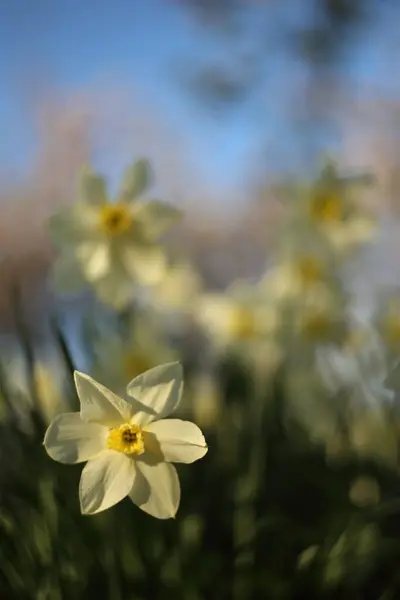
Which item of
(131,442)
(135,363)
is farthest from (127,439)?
(135,363)

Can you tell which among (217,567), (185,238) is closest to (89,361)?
(217,567)

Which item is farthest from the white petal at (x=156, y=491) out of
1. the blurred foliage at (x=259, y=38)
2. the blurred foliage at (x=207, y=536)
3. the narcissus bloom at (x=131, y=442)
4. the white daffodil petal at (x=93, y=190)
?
the blurred foliage at (x=259, y=38)

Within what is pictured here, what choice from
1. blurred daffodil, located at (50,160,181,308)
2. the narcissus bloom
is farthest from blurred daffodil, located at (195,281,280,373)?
the narcissus bloom

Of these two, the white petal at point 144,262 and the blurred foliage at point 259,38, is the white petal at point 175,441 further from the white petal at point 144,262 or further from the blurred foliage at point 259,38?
the blurred foliage at point 259,38

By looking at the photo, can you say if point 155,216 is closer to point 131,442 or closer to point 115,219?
point 115,219

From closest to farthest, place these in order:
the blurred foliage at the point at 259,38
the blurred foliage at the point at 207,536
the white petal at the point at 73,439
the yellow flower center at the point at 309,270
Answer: the white petal at the point at 73,439 → the blurred foliage at the point at 207,536 → the yellow flower center at the point at 309,270 → the blurred foliage at the point at 259,38

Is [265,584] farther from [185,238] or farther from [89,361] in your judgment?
[185,238]
